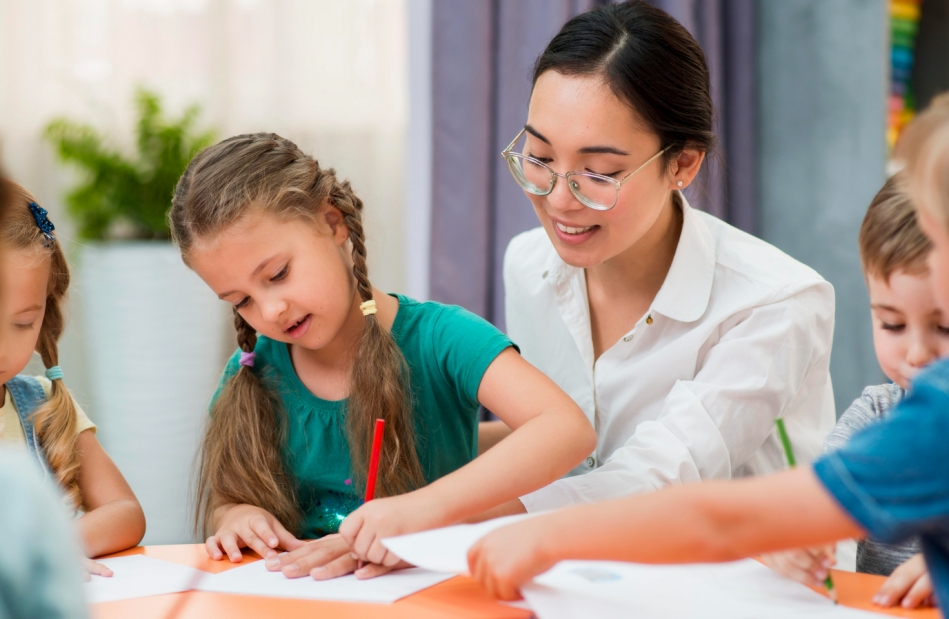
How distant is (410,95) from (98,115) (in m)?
0.76

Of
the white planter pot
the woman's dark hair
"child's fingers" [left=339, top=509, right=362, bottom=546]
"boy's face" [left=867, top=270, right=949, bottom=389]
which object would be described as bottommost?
the white planter pot

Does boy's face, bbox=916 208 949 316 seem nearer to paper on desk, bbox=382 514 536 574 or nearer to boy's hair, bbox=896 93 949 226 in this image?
boy's hair, bbox=896 93 949 226

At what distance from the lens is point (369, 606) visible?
717mm

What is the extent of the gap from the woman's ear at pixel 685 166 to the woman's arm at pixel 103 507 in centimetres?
81

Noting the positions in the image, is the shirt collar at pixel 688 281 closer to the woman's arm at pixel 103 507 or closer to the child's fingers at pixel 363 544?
the child's fingers at pixel 363 544

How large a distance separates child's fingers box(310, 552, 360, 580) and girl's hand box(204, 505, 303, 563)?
0.31 feet

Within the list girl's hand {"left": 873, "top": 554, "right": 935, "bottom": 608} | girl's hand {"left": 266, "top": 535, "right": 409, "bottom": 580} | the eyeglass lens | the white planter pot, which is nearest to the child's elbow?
girl's hand {"left": 266, "top": 535, "right": 409, "bottom": 580}

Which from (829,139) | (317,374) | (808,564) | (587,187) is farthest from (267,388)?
(829,139)

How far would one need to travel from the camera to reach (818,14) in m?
2.08

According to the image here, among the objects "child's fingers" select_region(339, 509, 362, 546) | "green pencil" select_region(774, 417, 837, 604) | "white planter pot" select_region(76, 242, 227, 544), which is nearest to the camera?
"green pencil" select_region(774, 417, 837, 604)

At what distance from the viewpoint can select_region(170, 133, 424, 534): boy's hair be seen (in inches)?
41.8

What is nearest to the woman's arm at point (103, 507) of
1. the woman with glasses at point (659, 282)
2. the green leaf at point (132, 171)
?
the woman with glasses at point (659, 282)

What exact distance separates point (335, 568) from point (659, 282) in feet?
2.36

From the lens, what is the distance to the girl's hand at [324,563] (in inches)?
31.6
